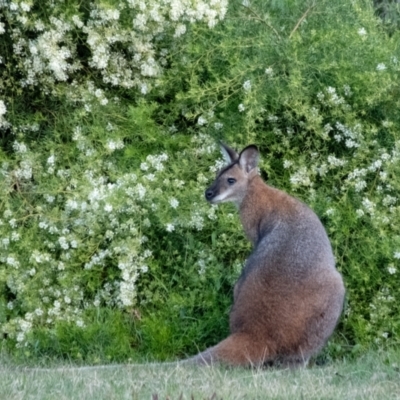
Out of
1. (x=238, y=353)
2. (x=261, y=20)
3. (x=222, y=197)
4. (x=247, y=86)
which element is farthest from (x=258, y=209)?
(x=261, y=20)

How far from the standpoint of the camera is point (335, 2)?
919cm

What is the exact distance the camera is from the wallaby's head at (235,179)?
7703 mm

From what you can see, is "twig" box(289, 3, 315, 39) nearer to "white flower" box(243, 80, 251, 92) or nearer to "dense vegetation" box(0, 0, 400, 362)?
"dense vegetation" box(0, 0, 400, 362)

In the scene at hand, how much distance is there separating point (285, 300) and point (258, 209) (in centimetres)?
114

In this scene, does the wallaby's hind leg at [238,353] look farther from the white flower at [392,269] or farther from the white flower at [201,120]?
the white flower at [201,120]

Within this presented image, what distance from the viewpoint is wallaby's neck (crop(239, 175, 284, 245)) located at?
291 inches

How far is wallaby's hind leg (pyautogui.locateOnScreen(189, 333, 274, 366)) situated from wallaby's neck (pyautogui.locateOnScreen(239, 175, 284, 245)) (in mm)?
1029

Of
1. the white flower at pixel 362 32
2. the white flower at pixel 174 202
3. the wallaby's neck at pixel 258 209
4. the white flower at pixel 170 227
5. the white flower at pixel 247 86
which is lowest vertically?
the white flower at pixel 170 227

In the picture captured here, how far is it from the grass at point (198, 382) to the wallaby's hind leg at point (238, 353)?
0.14m

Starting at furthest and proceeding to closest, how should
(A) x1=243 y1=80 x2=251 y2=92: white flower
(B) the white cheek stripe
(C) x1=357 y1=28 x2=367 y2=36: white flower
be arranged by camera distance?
(C) x1=357 y1=28 x2=367 y2=36: white flower → (A) x1=243 y1=80 x2=251 y2=92: white flower → (B) the white cheek stripe

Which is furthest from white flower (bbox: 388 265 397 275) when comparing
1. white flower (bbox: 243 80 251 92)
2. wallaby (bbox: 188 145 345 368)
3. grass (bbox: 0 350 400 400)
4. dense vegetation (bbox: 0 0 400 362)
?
white flower (bbox: 243 80 251 92)

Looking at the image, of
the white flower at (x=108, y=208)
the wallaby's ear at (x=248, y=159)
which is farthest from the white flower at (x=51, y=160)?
the wallaby's ear at (x=248, y=159)

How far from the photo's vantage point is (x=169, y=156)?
885cm

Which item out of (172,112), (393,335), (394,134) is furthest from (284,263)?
(172,112)
